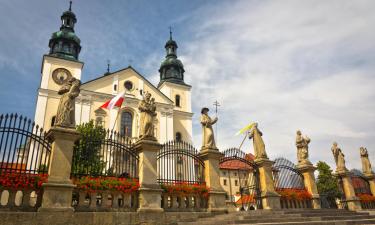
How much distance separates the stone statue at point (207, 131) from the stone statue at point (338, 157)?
10.1 metres

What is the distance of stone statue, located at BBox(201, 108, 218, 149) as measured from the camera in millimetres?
12320

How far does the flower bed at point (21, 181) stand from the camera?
7.77m

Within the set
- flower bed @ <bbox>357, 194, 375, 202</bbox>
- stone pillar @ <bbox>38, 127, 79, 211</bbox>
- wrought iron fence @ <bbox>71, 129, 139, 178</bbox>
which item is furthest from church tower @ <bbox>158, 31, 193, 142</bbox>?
stone pillar @ <bbox>38, 127, 79, 211</bbox>

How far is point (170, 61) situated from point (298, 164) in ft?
104

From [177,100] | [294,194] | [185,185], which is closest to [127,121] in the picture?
[177,100]

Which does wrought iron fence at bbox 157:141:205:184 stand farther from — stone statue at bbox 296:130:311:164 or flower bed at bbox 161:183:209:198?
stone statue at bbox 296:130:311:164

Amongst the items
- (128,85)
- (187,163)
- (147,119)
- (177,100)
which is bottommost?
(187,163)

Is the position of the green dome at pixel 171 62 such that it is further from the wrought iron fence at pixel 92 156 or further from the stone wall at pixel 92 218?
the stone wall at pixel 92 218

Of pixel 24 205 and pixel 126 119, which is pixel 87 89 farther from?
pixel 24 205

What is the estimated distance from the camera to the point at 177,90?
41.8m

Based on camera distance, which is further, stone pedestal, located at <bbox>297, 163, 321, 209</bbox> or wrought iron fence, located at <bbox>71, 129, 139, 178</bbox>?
stone pedestal, located at <bbox>297, 163, 321, 209</bbox>

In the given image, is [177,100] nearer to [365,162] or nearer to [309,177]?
[365,162]

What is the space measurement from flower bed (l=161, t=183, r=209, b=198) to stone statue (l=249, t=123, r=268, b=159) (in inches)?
155

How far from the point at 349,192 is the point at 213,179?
35.4 feet
